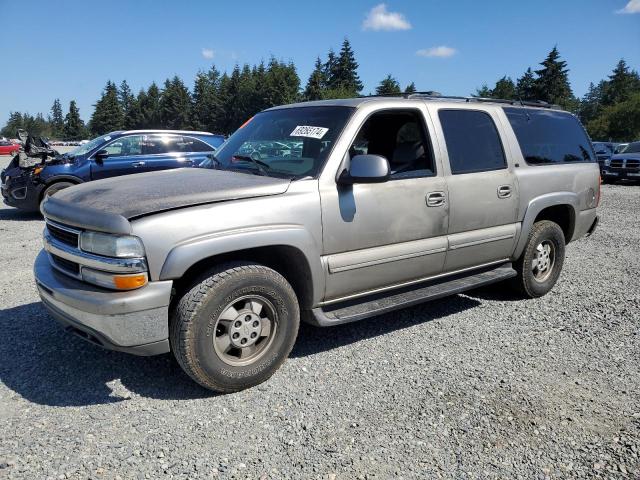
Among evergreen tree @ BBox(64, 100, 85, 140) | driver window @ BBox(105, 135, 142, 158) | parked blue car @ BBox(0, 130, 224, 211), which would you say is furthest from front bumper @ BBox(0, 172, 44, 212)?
evergreen tree @ BBox(64, 100, 85, 140)

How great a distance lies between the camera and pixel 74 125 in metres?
125

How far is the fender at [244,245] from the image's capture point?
276 cm

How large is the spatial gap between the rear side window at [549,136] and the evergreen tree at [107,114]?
388ft

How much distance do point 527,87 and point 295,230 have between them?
8245 centimetres

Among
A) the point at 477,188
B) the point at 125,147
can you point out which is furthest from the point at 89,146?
the point at 477,188

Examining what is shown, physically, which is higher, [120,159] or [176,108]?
[176,108]

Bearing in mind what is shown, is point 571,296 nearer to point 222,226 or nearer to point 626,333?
point 626,333

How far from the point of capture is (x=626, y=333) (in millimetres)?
4273

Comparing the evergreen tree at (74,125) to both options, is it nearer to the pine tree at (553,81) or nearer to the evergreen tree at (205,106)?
the evergreen tree at (205,106)

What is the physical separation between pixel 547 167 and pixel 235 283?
358cm

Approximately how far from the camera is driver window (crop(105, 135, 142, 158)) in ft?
30.8

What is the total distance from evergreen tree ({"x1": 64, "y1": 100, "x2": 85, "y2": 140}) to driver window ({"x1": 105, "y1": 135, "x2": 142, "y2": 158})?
129 meters

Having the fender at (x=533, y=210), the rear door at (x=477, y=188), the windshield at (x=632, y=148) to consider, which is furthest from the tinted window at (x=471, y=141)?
the windshield at (x=632, y=148)

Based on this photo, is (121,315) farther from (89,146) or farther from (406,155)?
(89,146)
